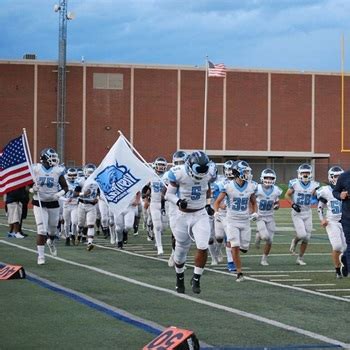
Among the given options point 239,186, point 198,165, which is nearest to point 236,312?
point 198,165

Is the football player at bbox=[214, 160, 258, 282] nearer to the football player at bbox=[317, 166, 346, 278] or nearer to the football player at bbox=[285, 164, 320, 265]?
the football player at bbox=[317, 166, 346, 278]

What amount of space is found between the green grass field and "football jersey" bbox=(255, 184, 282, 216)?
1.01 metres

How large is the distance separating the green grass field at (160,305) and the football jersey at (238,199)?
1008 mm

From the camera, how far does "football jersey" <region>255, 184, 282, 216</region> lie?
18812mm

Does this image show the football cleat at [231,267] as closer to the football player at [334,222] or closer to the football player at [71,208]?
the football player at [334,222]

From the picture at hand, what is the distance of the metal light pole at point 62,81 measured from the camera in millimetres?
57156

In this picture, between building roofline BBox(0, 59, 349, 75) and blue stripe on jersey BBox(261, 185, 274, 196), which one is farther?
building roofline BBox(0, 59, 349, 75)

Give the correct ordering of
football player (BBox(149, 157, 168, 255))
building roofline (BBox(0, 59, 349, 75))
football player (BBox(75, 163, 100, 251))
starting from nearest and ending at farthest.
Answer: football player (BBox(149, 157, 168, 255)), football player (BBox(75, 163, 100, 251)), building roofline (BBox(0, 59, 349, 75))

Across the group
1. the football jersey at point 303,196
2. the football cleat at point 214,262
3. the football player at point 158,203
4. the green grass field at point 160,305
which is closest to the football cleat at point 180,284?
the green grass field at point 160,305

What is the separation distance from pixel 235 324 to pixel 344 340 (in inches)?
55.3

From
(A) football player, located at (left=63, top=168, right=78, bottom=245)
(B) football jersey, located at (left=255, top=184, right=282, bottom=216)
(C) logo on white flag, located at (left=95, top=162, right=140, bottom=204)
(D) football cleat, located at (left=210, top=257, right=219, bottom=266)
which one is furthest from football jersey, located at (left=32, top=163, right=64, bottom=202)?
(A) football player, located at (left=63, top=168, right=78, bottom=245)

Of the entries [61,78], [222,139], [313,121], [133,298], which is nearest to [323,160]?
[313,121]

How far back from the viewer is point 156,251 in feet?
71.1

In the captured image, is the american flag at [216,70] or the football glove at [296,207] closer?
the football glove at [296,207]
